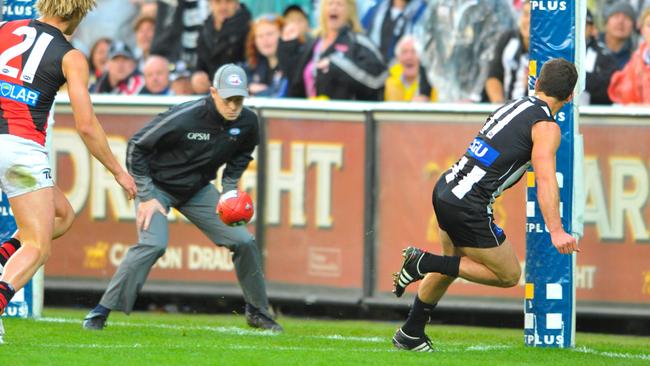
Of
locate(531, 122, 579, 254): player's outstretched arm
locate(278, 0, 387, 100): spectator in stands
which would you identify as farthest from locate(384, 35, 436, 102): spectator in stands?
locate(531, 122, 579, 254): player's outstretched arm

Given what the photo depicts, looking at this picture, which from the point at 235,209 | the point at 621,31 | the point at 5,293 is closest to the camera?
the point at 5,293

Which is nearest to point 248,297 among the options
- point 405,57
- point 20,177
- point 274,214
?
point 274,214

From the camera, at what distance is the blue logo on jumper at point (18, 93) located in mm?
9812

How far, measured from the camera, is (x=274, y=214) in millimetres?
13922

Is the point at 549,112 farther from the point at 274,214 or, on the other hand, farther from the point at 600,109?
the point at 274,214

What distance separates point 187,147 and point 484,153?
2.72 meters

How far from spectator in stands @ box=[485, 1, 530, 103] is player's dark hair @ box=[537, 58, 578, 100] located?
422 cm

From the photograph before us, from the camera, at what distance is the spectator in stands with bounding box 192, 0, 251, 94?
16.1m

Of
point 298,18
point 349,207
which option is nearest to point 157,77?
point 298,18

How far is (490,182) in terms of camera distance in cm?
1007

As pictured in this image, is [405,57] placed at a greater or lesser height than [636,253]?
greater

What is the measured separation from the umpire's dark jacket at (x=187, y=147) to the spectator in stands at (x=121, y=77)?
4.66m

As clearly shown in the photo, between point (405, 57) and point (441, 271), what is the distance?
5.25 meters

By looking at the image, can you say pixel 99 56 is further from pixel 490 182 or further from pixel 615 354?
pixel 615 354
